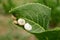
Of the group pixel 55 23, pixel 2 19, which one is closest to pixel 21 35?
pixel 2 19

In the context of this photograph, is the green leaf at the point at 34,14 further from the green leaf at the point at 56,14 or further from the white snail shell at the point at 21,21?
the green leaf at the point at 56,14

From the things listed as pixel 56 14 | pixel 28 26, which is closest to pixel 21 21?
pixel 28 26

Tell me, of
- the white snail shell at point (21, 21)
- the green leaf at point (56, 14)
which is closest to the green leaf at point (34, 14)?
the white snail shell at point (21, 21)

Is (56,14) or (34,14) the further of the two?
(56,14)

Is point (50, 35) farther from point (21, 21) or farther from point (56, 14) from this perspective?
point (56, 14)

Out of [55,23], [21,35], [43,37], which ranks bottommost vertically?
[21,35]

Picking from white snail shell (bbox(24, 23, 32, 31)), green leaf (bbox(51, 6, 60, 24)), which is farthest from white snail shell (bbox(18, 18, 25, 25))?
green leaf (bbox(51, 6, 60, 24))

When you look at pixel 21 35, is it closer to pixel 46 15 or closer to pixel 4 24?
pixel 4 24

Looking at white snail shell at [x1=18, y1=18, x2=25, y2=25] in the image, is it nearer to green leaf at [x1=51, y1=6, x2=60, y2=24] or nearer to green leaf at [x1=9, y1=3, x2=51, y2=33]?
green leaf at [x1=9, y1=3, x2=51, y2=33]

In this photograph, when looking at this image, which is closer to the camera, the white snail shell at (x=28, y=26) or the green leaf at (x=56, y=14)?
the white snail shell at (x=28, y=26)

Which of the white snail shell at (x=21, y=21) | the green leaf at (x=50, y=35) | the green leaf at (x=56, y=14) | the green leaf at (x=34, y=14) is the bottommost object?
the green leaf at (x=56, y=14)

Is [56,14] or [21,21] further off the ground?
[21,21]
